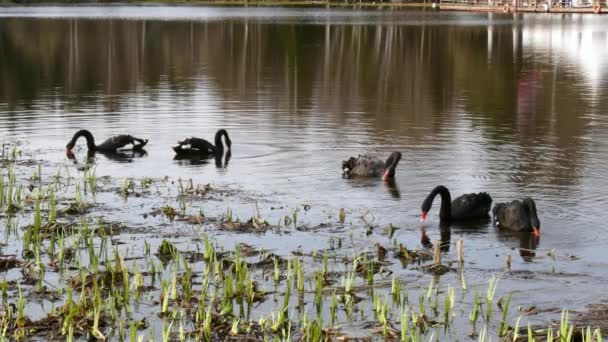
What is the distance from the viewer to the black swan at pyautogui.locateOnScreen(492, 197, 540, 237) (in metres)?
14.8

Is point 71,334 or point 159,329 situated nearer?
point 71,334

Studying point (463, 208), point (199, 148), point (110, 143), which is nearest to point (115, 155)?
point (110, 143)

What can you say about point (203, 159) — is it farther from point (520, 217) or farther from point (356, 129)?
point (520, 217)

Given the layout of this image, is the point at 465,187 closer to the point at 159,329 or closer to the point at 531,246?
the point at 531,246

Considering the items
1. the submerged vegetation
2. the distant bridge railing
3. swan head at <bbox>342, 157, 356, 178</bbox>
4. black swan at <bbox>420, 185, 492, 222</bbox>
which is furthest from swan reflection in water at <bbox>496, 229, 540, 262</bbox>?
the distant bridge railing

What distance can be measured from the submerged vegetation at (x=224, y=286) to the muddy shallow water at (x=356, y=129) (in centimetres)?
24

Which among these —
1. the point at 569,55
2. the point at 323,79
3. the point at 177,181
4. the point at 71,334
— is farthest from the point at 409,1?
the point at 71,334

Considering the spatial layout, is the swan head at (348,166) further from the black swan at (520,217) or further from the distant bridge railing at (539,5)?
the distant bridge railing at (539,5)

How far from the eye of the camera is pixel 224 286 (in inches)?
443

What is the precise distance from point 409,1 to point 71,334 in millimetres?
147078

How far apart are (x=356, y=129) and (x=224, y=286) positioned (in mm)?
15391

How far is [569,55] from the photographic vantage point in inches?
2200

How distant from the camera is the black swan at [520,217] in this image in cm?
1484

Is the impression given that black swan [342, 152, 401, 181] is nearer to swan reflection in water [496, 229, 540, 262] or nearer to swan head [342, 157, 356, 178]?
swan head [342, 157, 356, 178]
